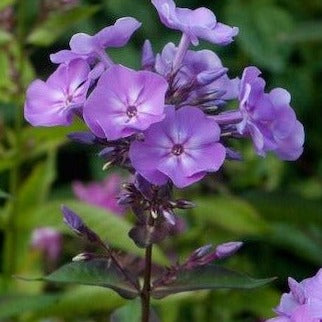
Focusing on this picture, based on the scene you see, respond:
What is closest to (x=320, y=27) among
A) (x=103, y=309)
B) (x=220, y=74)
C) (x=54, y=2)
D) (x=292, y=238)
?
(x=292, y=238)

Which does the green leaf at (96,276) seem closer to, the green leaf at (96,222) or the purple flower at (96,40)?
the purple flower at (96,40)

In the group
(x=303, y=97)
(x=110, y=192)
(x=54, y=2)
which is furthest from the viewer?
(x=303, y=97)

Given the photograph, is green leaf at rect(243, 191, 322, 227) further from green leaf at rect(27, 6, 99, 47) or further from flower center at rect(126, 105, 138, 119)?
flower center at rect(126, 105, 138, 119)

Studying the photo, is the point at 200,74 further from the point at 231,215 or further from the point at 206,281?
the point at 231,215

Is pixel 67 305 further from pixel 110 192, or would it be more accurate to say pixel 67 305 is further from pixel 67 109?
pixel 67 109

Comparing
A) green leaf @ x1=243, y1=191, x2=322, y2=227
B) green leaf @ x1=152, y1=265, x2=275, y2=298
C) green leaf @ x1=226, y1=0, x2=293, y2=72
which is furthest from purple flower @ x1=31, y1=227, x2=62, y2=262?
green leaf @ x1=152, y1=265, x2=275, y2=298
